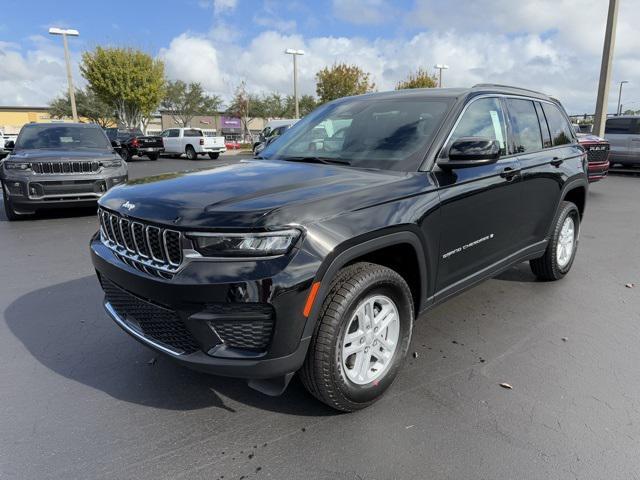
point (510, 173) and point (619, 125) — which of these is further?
point (619, 125)

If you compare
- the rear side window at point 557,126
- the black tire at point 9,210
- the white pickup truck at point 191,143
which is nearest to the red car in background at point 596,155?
the rear side window at point 557,126

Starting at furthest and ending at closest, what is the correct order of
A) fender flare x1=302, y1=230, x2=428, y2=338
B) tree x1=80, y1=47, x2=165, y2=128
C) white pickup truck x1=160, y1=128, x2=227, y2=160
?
1. tree x1=80, y1=47, x2=165, y2=128
2. white pickup truck x1=160, y1=128, x2=227, y2=160
3. fender flare x1=302, y1=230, x2=428, y2=338

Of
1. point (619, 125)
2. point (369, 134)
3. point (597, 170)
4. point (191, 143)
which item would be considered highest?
point (619, 125)

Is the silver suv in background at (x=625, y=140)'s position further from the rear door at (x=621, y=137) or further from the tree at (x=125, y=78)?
the tree at (x=125, y=78)

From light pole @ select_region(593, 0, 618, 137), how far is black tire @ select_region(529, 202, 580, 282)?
1310cm

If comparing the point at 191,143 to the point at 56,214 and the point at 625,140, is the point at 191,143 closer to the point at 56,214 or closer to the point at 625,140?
the point at 56,214

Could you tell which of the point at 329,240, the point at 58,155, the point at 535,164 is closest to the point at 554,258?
the point at 535,164

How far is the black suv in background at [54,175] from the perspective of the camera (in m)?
7.55

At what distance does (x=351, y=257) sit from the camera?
2330 mm

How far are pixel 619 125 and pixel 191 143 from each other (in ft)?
66.0

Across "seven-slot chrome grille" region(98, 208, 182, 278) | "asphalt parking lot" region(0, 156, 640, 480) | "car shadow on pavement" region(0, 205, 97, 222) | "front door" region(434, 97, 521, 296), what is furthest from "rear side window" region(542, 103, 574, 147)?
"car shadow on pavement" region(0, 205, 97, 222)

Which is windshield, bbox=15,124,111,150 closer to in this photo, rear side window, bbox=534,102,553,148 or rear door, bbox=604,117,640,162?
rear side window, bbox=534,102,553,148

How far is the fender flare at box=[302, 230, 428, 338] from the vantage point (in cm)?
221

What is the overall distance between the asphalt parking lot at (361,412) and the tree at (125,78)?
3343cm
